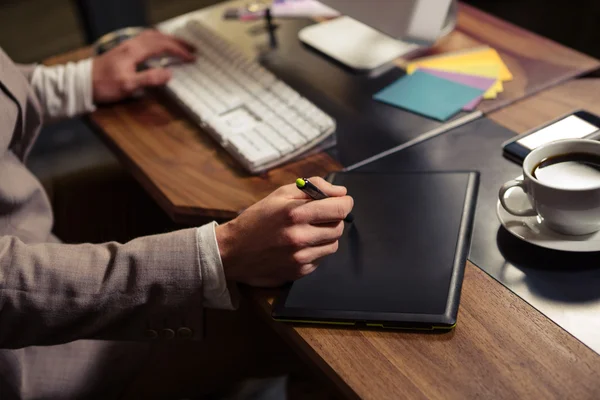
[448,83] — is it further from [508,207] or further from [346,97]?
[508,207]

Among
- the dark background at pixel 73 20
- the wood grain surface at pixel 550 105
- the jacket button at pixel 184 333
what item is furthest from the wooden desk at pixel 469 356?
the dark background at pixel 73 20

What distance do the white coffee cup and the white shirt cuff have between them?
33cm

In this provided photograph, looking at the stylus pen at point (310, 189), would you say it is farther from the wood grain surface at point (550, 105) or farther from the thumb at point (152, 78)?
the thumb at point (152, 78)

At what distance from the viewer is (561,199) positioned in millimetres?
683

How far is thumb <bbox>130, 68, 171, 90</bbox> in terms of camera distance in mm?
1154

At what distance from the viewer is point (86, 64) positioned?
3.92 ft

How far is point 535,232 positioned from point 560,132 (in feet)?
0.74

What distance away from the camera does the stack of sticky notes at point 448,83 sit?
103 centimetres

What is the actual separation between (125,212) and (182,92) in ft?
0.91

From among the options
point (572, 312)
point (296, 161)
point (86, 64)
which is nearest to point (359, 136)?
point (296, 161)

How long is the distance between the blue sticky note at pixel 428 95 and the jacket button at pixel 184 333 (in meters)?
0.48

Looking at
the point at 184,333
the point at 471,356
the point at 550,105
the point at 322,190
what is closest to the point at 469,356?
the point at 471,356

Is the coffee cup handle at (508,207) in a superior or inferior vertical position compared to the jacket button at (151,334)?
superior

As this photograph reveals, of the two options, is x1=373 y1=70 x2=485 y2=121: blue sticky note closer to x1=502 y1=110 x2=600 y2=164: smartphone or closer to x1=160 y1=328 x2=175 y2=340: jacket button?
x1=502 y1=110 x2=600 y2=164: smartphone
